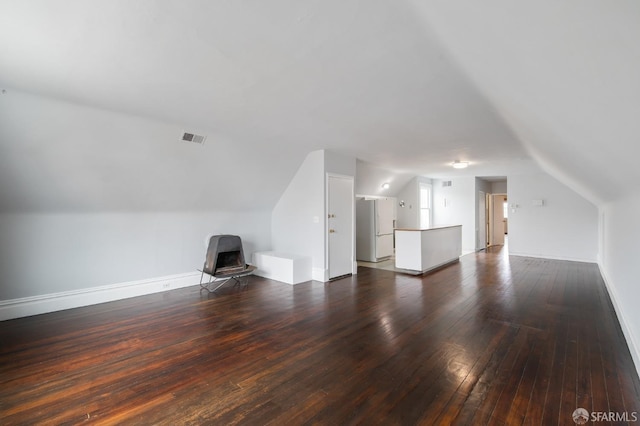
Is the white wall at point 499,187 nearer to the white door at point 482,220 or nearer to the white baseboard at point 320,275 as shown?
the white door at point 482,220

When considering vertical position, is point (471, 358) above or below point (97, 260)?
below

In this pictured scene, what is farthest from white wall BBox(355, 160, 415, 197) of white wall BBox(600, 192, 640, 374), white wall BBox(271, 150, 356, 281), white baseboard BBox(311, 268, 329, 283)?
white wall BBox(600, 192, 640, 374)

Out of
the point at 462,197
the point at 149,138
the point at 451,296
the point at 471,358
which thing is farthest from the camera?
the point at 462,197

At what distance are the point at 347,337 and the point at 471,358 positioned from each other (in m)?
1.18

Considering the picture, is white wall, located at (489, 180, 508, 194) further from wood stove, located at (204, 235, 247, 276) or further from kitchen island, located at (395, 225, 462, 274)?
wood stove, located at (204, 235, 247, 276)

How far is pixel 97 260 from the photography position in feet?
14.1

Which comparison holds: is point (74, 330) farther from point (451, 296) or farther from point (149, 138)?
point (451, 296)

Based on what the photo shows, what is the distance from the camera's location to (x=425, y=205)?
33.8 ft

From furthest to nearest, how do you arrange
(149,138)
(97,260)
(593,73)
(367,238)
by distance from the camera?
(367,238) < (97,260) < (149,138) < (593,73)

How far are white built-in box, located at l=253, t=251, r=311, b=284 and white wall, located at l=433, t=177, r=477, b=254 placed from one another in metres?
6.17

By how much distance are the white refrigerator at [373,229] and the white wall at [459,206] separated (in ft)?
10.3

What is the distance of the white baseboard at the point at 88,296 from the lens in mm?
3717

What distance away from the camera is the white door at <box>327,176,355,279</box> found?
5.70 metres

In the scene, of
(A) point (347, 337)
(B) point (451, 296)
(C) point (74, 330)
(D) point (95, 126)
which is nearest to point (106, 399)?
(C) point (74, 330)
